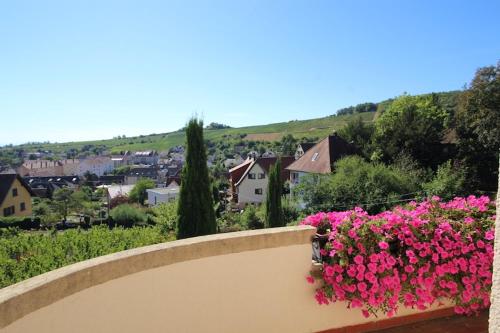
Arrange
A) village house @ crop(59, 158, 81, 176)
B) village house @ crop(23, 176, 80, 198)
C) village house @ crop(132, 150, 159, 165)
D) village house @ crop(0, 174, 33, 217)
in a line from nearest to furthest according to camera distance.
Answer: village house @ crop(0, 174, 33, 217) → village house @ crop(23, 176, 80, 198) → village house @ crop(59, 158, 81, 176) → village house @ crop(132, 150, 159, 165)

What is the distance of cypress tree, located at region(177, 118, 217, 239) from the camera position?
5848 mm

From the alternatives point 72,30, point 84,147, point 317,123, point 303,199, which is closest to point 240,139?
point 317,123

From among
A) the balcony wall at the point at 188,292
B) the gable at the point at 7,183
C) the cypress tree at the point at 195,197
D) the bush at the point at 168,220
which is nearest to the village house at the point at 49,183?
the gable at the point at 7,183

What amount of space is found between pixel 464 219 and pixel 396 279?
2.70 feet

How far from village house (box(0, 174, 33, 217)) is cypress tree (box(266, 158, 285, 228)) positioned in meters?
24.7

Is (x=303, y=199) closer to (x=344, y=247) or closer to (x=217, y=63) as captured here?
(x=217, y=63)

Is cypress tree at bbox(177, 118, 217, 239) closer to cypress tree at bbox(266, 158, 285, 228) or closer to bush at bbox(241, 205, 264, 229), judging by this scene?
cypress tree at bbox(266, 158, 285, 228)

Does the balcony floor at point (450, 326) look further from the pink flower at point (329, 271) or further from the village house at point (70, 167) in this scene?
the village house at point (70, 167)

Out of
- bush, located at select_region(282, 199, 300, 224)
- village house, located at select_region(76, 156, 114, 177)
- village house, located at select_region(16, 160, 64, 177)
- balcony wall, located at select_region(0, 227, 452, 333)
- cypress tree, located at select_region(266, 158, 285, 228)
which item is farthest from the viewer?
village house, located at select_region(76, 156, 114, 177)

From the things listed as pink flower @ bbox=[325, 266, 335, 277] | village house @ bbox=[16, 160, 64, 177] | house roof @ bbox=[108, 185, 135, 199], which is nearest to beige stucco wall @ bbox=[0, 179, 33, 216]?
house roof @ bbox=[108, 185, 135, 199]

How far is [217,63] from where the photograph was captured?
18234mm

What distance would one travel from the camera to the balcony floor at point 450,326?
9.71 feet

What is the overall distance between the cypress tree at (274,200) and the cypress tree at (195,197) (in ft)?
22.7

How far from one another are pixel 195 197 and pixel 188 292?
359 cm
